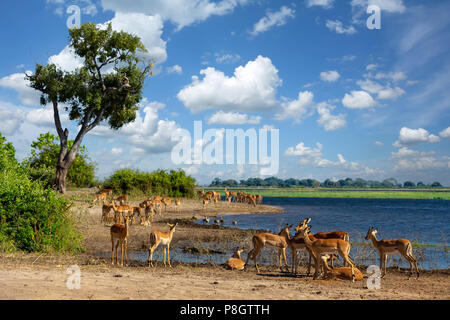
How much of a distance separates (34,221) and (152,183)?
30.8 m

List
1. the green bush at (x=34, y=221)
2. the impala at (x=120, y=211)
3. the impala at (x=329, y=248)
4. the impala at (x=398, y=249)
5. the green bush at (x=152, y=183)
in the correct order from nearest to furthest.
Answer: the impala at (x=329, y=248)
the impala at (x=398, y=249)
the green bush at (x=34, y=221)
the impala at (x=120, y=211)
the green bush at (x=152, y=183)

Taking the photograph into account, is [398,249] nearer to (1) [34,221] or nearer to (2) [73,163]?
(1) [34,221]

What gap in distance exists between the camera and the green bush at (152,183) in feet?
138

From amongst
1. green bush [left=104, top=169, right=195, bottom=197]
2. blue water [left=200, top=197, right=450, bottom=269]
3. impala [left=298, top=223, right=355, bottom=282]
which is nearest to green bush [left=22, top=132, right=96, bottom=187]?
green bush [left=104, top=169, right=195, bottom=197]

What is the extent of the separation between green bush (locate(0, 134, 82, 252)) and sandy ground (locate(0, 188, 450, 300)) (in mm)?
701

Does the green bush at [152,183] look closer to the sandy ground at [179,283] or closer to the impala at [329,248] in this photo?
the sandy ground at [179,283]

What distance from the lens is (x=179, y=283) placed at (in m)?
8.91

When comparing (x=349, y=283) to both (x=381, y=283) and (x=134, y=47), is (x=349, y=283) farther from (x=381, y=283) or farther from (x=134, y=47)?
(x=134, y=47)

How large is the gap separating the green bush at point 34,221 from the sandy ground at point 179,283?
701 mm

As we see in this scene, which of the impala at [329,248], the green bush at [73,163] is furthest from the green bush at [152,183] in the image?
the impala at [329,248]

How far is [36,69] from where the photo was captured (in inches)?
1235

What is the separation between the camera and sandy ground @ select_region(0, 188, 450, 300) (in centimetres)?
779

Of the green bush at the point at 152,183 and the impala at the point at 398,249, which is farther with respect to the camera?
the green bush at the point at 152,183
